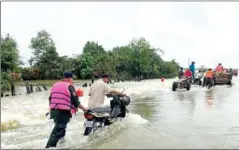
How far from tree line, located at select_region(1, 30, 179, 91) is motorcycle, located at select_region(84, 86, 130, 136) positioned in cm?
3892

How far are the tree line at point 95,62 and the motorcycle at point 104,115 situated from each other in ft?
128

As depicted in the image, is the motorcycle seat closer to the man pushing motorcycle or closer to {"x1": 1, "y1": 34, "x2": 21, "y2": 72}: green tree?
the man pushing motorcycle

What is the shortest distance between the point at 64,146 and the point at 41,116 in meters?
→ 6.08

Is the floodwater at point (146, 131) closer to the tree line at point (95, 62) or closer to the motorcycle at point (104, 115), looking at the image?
the motorcycle at point (104, 115)

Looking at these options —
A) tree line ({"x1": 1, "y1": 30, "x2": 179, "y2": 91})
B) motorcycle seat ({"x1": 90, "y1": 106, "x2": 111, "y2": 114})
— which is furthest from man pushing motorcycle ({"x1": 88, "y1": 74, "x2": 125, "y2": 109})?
tree line ({"x1": 1, "y1": 30, "x2": 179, "y2": 91})

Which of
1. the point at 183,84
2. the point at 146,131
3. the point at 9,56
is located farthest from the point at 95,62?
the point at 146,131

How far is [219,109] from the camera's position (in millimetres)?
15656

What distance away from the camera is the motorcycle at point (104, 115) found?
9383 millimetres

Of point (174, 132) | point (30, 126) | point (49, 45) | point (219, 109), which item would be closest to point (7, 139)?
point (30, 126)

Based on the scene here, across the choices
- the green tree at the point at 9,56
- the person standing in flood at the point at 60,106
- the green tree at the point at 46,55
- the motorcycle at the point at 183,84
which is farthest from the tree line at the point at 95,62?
the person standing in flood at the point at 60,106

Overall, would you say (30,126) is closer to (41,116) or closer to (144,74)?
(41,116)

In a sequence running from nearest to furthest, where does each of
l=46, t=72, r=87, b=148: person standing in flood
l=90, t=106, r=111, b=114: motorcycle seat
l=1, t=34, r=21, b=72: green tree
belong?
l=46, t=72, r=87, b=148: person standing in flood, l=90, t=106, r=111, b=114: motorcycle seat, l=1, t=34, r=21, b=72: green tree

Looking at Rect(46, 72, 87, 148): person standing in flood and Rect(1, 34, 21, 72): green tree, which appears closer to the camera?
Rect(46, 72, 87, 148): person standing in flood

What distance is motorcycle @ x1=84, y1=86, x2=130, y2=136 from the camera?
938cm
